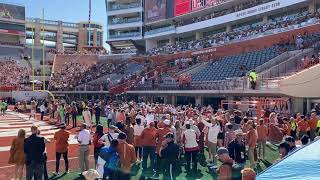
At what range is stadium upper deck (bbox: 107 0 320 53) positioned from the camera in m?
39.0

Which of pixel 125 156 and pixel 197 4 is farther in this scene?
pixel 197 4

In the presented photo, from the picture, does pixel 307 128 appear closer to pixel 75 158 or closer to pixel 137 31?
pixel 75 158

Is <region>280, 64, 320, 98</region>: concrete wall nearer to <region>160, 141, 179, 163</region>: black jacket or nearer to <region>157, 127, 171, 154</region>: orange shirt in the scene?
<region>157, 127, 171, 154</region>: orange shirt

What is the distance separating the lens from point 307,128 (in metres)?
15.7

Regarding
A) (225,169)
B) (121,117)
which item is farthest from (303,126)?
(225,169)

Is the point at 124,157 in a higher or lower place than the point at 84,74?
lower

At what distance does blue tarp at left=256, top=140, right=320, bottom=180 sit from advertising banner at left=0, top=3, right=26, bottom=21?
72.7 m

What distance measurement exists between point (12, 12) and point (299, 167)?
75.6 metres

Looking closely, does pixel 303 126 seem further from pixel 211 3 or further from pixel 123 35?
pixel 123 35

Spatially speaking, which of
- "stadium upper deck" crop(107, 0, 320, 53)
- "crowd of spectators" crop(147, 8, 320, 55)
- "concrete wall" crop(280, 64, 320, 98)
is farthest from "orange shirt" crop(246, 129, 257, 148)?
"stadium upper deck" crop(107, 0, 320, 53)

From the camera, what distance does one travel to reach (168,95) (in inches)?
1491

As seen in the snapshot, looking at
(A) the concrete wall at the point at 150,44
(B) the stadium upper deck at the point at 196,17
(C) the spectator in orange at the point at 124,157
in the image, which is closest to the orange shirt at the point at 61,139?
(C) the spectator in orange at the point at 124,157

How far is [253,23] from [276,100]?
2203cm

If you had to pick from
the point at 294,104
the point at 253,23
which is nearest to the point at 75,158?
the point at 294,104
